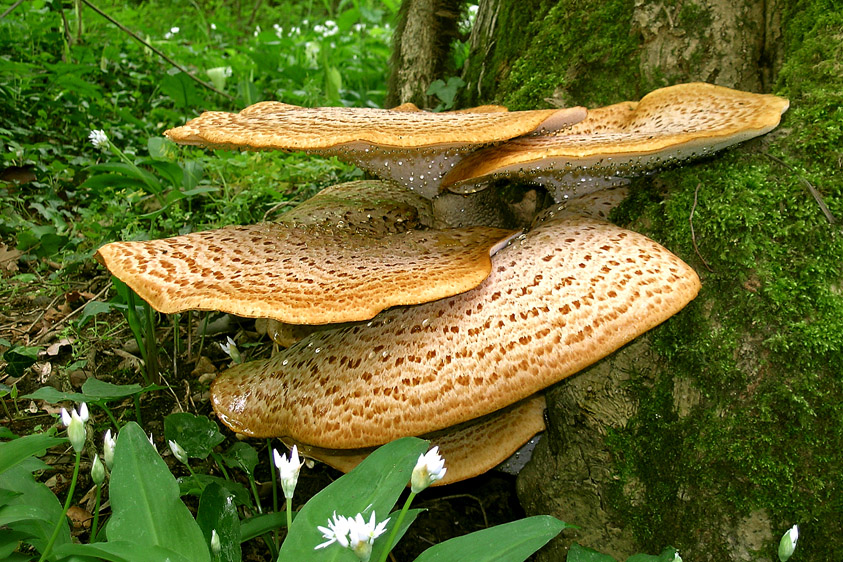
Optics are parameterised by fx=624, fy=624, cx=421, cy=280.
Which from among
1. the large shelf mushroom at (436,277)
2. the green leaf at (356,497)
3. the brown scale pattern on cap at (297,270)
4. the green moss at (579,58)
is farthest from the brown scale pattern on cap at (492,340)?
the green moss at (579,58)

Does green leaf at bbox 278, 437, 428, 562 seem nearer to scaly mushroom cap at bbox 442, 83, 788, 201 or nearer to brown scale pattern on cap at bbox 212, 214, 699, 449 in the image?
brown scale pattern on cap at bbox 212, 214, 699, 449

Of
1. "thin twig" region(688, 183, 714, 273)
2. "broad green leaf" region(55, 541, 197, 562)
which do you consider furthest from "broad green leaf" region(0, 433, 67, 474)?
"thin twig" region(688, 183, 714, 273)

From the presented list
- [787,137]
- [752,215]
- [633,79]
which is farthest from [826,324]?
[633,79]

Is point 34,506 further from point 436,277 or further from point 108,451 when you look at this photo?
point 436,277

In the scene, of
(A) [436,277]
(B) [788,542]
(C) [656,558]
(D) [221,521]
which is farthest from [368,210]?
(B) [788,542]

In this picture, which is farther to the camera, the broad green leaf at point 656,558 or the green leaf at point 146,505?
the broad green leaf at point 656,558

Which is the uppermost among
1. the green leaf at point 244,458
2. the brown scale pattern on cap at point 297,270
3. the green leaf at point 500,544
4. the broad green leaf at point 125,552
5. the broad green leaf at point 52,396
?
the brown scale pattern on cap at point 297,270

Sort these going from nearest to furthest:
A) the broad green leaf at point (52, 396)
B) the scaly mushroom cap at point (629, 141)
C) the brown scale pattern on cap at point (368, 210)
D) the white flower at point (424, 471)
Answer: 1. the white flower at point (424, 471)
2. the scaly mushroom cap at point (629, 141)
3. the broad green leaf at point (52, 396)
4. the brown scale pattern on cap at point (368, 210)

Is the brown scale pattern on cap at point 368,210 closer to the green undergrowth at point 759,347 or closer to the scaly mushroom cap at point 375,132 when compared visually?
the scaly mushroom cap at point 375,132
